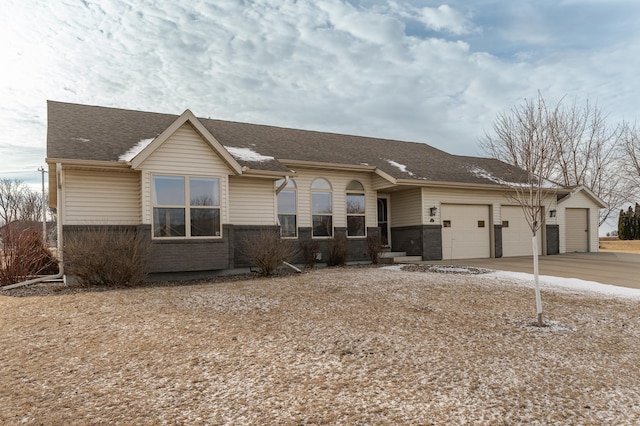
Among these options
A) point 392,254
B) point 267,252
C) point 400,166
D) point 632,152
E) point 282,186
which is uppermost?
point 632,152

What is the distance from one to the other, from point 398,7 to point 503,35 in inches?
157

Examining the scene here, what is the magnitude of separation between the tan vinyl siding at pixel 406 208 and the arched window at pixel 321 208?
3.40 metres

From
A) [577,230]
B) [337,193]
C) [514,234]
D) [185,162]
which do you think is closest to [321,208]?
[337,193]

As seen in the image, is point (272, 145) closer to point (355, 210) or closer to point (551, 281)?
point (355, 210)

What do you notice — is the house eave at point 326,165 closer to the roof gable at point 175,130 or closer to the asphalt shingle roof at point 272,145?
the asphalt shingle roof at point 272,145

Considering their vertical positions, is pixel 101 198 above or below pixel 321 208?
above

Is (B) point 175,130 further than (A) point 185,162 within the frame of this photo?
No

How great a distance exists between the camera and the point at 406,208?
17750 mm

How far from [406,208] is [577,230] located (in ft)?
32.1

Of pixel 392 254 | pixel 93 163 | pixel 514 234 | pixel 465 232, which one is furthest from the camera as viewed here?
pixel 514 234

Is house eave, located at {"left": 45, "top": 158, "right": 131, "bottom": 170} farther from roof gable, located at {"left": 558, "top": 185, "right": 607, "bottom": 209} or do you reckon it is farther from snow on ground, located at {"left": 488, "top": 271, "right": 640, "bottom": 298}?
roof gable, located at {"left": 558, "top": 185, "right": 607, "bottom": 209}

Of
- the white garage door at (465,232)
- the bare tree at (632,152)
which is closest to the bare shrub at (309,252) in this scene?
the white garage door at (465,232)

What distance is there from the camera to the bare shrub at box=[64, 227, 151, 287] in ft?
33.2

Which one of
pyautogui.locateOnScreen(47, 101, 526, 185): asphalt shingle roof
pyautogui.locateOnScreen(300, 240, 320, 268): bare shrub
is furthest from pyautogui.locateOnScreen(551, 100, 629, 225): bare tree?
pyautogui.locateOnScreen(300, 240, 320, 268): bare shrub
